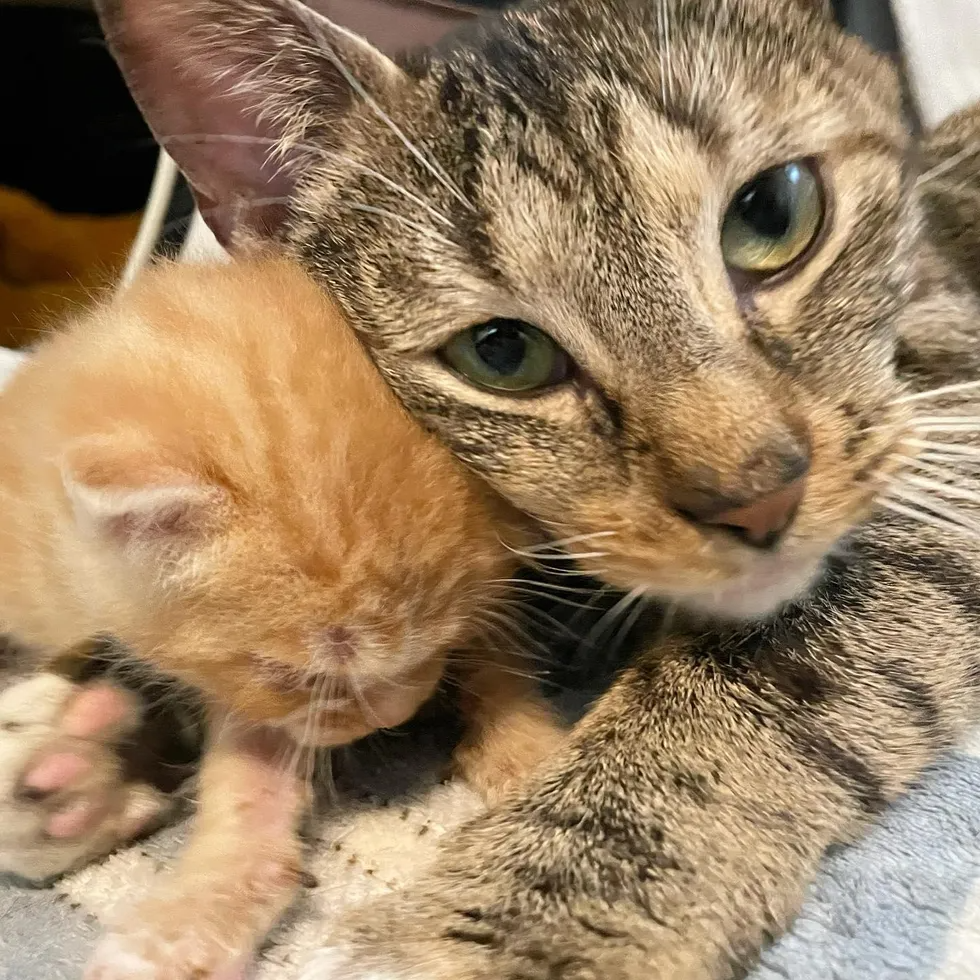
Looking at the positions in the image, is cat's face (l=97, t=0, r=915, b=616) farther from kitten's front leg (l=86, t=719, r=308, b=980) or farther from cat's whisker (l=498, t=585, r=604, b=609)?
kitten's front leg (l=86, t=719, r=308, b=980)

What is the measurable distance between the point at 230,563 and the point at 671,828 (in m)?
0.31

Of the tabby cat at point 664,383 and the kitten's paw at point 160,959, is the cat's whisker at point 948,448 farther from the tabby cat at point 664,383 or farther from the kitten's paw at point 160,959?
the kitten's paw at point 160,959

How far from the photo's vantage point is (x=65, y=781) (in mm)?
656

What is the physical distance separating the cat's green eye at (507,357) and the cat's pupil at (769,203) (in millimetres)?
157

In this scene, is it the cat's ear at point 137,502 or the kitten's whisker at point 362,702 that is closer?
the cat's ear at point 137,502

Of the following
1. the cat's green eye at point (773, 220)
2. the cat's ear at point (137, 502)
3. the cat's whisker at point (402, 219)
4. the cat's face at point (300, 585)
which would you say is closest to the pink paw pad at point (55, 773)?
the cat's face at point (300, 585)

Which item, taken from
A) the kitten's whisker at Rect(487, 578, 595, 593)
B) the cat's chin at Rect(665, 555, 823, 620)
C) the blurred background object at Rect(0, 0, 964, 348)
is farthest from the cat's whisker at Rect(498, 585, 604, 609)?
the blurred background object at Rect(0, 0, 964, 348)

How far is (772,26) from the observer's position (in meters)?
0.72

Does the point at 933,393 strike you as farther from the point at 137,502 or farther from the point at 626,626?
the point at 137,502

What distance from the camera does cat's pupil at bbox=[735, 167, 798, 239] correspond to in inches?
25.7

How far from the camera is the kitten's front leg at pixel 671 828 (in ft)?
1.79

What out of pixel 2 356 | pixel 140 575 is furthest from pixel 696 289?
pixel 2 356

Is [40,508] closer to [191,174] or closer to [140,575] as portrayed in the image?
[140,575]

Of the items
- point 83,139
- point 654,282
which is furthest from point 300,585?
point 83,139
